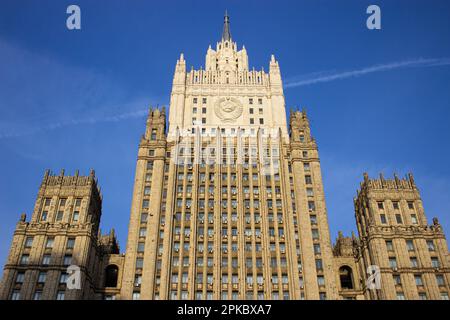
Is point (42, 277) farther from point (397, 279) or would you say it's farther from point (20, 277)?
point (397, 279)

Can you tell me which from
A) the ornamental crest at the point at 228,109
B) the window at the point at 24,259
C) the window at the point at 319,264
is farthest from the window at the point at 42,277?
the ornamental crest at the point at 228,109

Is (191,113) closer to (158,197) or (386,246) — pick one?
(158,197)

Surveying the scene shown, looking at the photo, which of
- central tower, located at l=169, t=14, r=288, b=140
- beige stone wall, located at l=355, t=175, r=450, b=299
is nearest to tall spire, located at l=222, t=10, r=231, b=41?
central tower, located at l=169, t=14, r=288, b=140

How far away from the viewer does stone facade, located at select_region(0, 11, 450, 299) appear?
73.1 metres

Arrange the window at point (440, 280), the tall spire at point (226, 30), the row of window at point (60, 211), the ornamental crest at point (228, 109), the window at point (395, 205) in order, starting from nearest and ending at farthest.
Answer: the window at point (440, 280)
the row of window at point (60, 211)
the window at point (395, 205)
the ornamental crest at point (228, 109)
the tall spire at point (226, 30)

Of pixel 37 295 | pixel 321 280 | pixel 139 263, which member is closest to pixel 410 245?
pixel 321 280

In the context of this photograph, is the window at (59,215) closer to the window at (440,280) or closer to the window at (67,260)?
the window at (67,260)

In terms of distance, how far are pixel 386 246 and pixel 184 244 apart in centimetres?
3170

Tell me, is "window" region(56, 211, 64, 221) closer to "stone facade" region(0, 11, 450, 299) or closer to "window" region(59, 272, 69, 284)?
"stone facade" region(0, 11, 450, 299)

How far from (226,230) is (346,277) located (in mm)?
23358

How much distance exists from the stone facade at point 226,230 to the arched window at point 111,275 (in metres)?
0.19

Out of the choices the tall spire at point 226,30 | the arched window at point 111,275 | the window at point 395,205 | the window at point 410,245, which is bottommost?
the arched window at point 111,275

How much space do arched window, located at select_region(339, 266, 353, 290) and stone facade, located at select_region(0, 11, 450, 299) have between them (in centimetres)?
24

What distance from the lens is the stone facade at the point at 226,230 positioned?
240 ft
